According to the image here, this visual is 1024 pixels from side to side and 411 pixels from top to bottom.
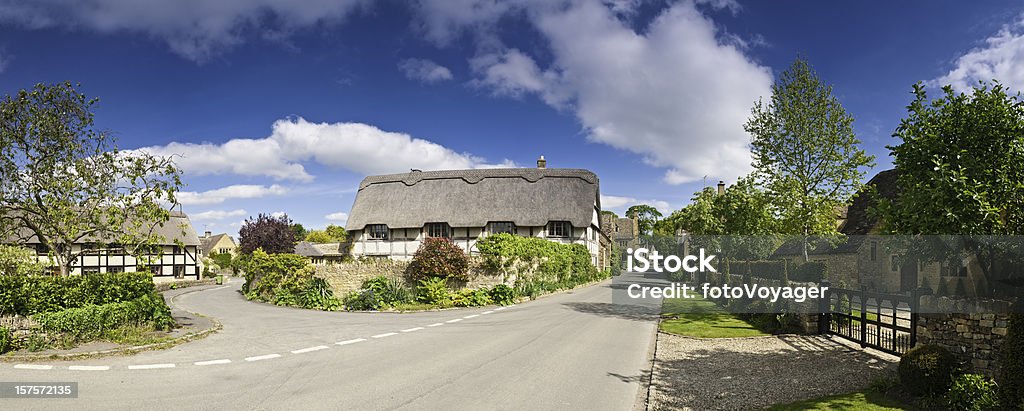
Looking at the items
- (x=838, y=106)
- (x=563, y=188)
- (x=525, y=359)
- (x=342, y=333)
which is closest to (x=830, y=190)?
(x=838, y=106)

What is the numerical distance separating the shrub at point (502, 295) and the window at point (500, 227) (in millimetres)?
12938

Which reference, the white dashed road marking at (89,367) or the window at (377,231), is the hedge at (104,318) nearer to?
the white dashed road marking at (89,367)

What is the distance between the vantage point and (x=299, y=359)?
11188 millimetres

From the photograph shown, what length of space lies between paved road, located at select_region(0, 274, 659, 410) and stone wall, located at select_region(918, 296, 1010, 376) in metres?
4.69

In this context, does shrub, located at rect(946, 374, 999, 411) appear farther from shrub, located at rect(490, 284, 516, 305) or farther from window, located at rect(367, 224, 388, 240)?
window, located at rect(367, 224, 388, 240)

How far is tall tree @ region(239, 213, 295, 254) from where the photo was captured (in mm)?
43969

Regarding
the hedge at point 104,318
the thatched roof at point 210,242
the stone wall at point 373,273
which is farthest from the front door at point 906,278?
the thatched roof at point 210,242

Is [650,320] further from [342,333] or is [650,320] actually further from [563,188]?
[563,188]

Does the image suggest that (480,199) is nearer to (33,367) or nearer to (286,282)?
(286,282)

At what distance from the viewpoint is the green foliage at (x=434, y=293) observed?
74.0 ft

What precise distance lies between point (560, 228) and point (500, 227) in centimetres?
415

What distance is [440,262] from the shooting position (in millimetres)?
23766

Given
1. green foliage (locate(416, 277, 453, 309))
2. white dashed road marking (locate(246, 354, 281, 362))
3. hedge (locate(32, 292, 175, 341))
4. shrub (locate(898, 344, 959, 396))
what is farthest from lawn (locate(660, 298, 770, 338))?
hedge (locate(32, 292, 175, 341))

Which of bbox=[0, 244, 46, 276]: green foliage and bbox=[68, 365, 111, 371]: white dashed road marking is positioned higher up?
bbox=[0, 244, 46, 276]: green foliage
